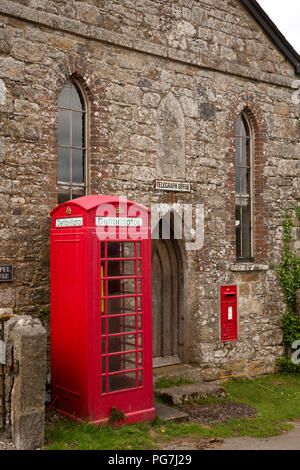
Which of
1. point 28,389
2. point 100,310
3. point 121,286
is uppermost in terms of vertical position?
point 121,286

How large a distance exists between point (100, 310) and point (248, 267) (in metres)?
4.03

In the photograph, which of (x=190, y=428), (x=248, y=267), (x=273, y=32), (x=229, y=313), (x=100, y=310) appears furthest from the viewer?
(x=273, y=32)

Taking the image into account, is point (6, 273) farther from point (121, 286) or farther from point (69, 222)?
point (121, 286)

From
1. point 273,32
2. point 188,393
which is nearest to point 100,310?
point 188,393

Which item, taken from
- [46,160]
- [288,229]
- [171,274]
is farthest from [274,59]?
[46,160]

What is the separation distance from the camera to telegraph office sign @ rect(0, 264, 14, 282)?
6387mm

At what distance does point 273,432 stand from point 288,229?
4400 millimetres

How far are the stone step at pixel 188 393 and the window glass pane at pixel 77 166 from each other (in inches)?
128

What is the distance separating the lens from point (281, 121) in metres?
9.95

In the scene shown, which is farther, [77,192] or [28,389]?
[77,192]

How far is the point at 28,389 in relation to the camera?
5.03 m

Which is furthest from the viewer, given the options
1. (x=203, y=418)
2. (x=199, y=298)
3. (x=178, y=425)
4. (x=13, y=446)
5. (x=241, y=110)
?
(x=241, y=110)

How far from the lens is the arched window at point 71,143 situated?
7242mm

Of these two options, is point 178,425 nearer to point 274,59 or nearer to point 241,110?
point 241,110
